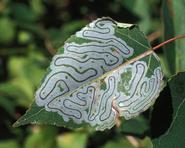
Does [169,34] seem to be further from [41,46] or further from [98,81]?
[41,46]

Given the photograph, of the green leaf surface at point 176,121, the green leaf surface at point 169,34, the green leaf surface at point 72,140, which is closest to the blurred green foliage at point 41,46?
the green leaf surface at point 72,140

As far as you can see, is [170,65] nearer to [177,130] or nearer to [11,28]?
[177,130]

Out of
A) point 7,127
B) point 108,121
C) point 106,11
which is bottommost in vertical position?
point 7,127

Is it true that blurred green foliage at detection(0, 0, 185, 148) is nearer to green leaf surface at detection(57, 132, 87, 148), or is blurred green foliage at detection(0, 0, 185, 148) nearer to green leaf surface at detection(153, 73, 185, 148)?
green leaf surface at detection(57, 132, 87, 148)

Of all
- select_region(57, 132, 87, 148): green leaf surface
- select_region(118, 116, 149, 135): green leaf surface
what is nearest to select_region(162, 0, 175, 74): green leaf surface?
select_region(118, 116, 149, 135): green leaf surface

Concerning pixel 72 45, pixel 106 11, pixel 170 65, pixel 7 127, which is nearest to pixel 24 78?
pixel 7 127

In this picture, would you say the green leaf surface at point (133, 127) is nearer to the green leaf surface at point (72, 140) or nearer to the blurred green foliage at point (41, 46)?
the blurred green foliage at point (41, 46)
